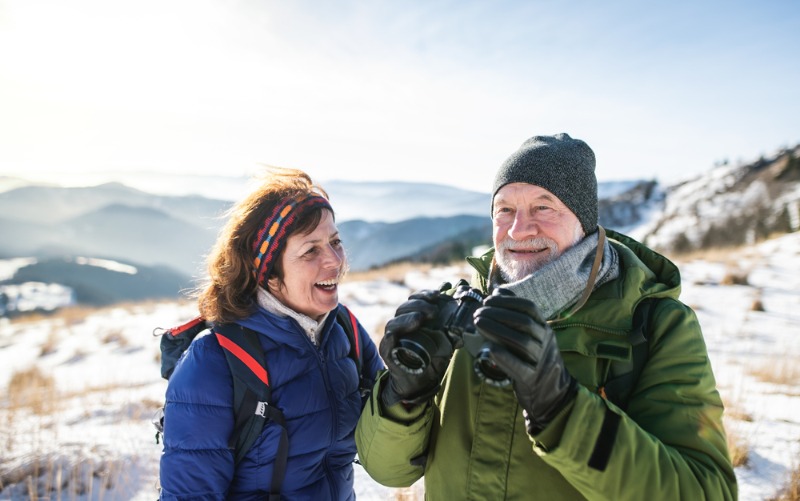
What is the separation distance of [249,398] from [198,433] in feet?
0.78

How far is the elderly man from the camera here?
1233 millimetres

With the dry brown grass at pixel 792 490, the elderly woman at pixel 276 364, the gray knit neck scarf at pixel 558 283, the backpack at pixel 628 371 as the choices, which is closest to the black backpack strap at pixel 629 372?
A: the backpack at pixel 628 371

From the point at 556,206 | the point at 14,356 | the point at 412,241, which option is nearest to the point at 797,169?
the point at 556,206

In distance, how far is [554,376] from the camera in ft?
4.04

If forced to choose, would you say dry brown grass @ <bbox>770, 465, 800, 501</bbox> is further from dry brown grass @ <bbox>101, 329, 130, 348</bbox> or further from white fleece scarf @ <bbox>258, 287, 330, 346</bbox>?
dry brown grass @ <bbox>101, 329, 130, 348</bbox>

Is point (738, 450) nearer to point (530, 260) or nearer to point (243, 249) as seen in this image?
point (530, 260)

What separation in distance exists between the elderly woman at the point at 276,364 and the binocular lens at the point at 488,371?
108 cm

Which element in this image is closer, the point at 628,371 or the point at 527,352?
the point at 527,352

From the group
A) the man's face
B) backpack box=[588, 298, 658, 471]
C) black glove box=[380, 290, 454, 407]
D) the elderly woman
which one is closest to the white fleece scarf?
the elderly woman

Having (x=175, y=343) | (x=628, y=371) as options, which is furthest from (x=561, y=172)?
(x=175, y=343)

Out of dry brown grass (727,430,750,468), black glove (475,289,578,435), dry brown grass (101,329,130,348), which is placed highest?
black glove (475,289,578,435)

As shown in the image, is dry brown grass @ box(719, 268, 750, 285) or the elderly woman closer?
the elderly woman

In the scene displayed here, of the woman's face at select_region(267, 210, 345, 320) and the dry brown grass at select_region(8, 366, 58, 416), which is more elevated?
the woman's face at select_region(267, 210, 345, 320)

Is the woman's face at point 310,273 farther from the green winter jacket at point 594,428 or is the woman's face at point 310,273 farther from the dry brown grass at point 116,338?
the dry brown grass at point 116,338
